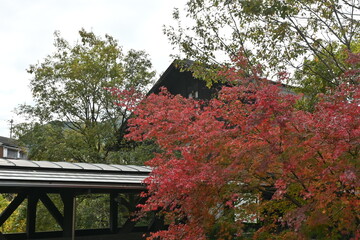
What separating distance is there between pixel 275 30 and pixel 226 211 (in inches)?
181

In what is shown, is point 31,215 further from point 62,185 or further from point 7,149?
point 7,149

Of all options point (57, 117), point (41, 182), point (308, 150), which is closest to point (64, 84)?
point (57, 117)

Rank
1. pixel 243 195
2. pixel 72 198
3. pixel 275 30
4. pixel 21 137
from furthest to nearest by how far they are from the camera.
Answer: pixel 21 137, pixel 275 30, pixel 72 198, pixel 243 195

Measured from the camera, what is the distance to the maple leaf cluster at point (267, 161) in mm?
4695

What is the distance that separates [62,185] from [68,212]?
1.60m

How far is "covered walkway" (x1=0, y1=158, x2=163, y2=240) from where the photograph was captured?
7.21 meters

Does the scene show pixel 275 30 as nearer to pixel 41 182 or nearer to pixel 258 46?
pixel 258 46

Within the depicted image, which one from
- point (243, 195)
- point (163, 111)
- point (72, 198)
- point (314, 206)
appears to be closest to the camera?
point (314, 206)

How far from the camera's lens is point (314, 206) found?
484cm

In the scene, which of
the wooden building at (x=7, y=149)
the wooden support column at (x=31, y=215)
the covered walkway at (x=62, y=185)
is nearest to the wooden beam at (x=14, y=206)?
the covered walkway at (x=62, y=185)

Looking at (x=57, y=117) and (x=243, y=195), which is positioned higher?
(x=57, y=117)

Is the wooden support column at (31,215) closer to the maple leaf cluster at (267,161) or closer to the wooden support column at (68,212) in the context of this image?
the wooden support column at (68,212)

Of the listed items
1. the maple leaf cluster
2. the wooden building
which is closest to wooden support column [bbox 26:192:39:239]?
the maple leaf cluster

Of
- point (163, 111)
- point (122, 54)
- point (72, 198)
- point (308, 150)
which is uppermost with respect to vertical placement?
point (122, 54)
